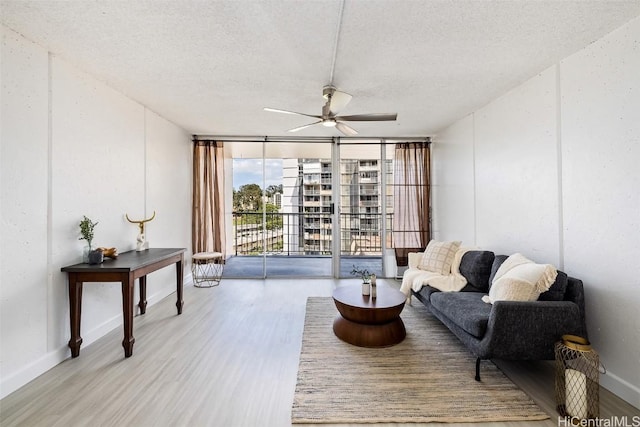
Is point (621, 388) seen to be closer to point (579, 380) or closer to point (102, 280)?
point (579, 380)

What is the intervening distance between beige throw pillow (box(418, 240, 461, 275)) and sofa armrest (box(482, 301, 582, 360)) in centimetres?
137

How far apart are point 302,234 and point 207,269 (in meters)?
2.19

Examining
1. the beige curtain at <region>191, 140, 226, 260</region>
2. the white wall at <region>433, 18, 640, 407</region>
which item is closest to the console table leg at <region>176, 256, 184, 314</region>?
the beige curtain at <region>191, 140, 226, 260</region>

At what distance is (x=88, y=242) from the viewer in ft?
8.30

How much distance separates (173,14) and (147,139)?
87.4 inches

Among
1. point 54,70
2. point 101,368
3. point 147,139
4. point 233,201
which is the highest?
point 54,70

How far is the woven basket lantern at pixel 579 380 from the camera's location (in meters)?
1.63

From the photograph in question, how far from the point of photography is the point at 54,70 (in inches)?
89.0

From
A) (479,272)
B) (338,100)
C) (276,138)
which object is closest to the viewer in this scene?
(338,100)

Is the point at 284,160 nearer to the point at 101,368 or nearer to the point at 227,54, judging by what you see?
the point at 227,54

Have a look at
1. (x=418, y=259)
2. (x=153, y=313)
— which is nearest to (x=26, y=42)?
(x=153, y=313)

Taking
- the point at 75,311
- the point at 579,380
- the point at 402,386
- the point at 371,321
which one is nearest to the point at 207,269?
the point at 75,311

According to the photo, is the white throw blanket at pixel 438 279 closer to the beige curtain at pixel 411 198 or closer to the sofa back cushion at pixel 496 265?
the sofa back cushion at pixel 496 265

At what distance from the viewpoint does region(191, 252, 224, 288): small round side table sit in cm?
439
